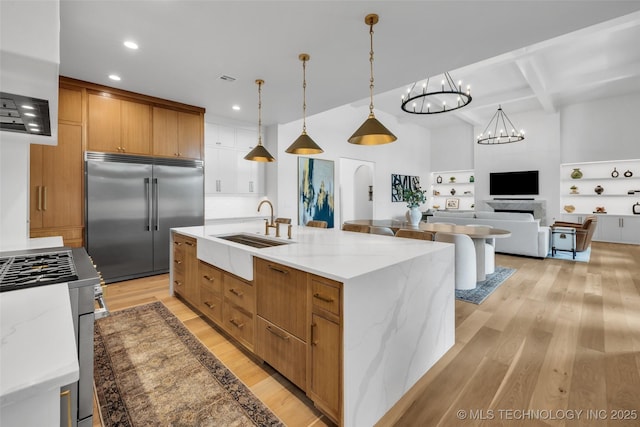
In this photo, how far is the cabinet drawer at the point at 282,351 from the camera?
163 cm

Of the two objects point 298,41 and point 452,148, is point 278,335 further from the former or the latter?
point 452,148

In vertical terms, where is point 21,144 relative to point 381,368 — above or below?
above

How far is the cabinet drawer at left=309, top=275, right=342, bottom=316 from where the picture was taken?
1.40 m

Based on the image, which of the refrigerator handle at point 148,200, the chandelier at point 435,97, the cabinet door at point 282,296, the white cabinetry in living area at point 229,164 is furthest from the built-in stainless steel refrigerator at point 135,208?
the chandelier at point 435,97

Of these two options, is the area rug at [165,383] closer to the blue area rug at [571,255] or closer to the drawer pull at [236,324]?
the drawer pull at [236,324]

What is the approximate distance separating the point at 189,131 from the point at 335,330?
4.34 meters

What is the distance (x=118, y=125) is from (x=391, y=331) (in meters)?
4.43

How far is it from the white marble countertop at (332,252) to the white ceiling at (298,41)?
73.6 inches

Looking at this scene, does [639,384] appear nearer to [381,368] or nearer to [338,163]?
[381,368]

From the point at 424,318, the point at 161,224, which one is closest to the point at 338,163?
the point at 161,224

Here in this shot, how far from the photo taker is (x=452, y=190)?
9.98 meters

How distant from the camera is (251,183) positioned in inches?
220

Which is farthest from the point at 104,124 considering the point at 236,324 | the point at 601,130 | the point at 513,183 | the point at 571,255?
the point at 601,130

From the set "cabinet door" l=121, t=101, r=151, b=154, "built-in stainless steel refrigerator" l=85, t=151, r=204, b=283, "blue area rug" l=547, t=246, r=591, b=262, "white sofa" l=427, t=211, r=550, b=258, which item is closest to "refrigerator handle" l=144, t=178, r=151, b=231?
"built-in stainless steel refrigerator" l=85, t=151, r=204, b=283
